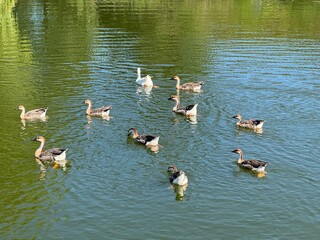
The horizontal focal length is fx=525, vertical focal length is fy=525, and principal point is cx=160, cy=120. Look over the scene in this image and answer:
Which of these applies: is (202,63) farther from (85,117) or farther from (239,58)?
(85,117)

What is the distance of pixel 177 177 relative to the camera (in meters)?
22.0

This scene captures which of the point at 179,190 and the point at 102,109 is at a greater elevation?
the point at 102,109

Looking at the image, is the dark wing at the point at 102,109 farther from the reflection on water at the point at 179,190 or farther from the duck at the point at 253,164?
the reflection on water at the point at 179,190

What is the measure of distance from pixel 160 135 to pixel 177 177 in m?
6.65

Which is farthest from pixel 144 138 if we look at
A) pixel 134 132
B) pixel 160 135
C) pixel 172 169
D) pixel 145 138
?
pixel 172 169

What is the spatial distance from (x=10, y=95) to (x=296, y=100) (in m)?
19.3

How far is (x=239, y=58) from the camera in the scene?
47.8m

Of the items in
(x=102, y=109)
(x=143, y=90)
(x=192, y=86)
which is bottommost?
(x=102, y=109)

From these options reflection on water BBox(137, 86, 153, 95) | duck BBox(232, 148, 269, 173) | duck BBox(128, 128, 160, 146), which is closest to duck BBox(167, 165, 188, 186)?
duck BBox(232, 148, 269, 173)

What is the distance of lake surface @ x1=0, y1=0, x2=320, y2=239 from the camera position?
19.8 meters

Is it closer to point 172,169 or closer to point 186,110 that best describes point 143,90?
point 186,110

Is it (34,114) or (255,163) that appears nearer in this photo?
(255,163)

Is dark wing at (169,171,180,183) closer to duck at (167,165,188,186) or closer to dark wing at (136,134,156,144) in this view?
duck at (167,165,188,186)

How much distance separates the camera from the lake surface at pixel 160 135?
781 inches
